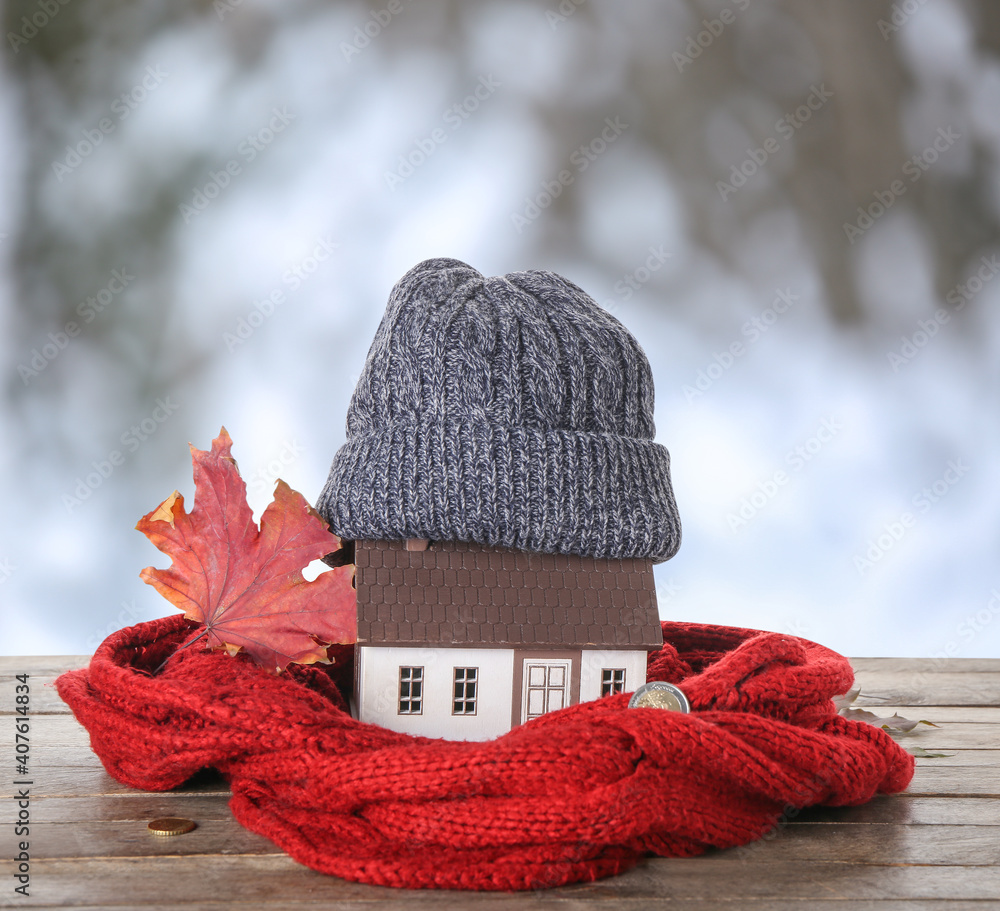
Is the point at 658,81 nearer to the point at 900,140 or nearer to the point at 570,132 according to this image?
the point at 570,132

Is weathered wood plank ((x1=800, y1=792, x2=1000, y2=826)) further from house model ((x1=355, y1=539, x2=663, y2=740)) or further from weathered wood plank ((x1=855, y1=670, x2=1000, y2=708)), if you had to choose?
weathered wood plank ((x1=855, y1=670, x2=1000, y2=708))

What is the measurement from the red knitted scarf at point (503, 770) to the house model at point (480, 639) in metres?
0.08

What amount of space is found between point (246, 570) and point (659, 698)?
432 mm

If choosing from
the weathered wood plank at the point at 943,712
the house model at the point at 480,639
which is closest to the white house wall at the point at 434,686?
the house model at the point at 480,639

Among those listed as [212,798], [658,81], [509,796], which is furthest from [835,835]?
[658,81]

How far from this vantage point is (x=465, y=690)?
0.97 m

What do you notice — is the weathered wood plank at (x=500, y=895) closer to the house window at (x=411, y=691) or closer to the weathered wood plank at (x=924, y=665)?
the house window at (x=411, y=691)

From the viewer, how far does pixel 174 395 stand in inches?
78.7

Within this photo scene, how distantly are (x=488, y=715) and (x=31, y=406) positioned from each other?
1.37 meters

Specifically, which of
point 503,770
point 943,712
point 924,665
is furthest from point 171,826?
point 924,665

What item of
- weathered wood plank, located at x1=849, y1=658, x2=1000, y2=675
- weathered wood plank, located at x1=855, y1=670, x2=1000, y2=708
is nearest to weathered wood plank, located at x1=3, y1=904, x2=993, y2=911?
weathered wood plank, located at x1=855, y1=670, x2=1000, y2=708

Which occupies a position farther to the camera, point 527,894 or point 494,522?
point 494,522

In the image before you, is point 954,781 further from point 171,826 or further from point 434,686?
point 171,826

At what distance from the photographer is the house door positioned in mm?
973
